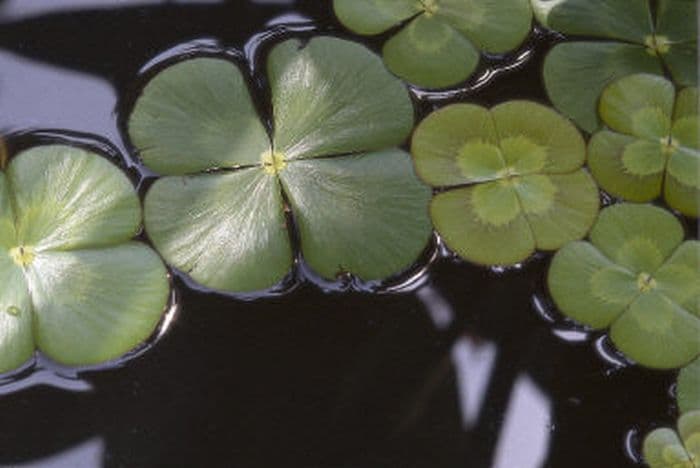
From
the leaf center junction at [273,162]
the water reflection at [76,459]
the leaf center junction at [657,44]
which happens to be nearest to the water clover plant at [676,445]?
the leaf center junction at [657,44]

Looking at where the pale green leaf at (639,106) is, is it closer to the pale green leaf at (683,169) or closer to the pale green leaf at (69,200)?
the pale green leaf at (683,169)

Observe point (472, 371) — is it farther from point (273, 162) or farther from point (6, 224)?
point (6, 224)

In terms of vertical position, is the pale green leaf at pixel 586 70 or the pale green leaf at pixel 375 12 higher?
the pale green leaf at pixel 375 12

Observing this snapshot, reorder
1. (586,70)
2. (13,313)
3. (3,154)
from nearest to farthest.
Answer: (13,313) → (3,154) → (586,70)

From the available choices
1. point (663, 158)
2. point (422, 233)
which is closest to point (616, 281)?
point (663, 158)

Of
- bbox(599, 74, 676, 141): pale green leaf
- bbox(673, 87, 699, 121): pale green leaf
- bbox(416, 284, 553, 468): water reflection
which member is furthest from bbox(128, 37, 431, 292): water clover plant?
bbox(673, 87, 699, 121): pale green leaf

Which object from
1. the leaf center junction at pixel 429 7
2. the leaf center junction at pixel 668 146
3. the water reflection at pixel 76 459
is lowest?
the water reflection at pixel 76 459

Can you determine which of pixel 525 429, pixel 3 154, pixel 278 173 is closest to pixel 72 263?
pixel 3 154
